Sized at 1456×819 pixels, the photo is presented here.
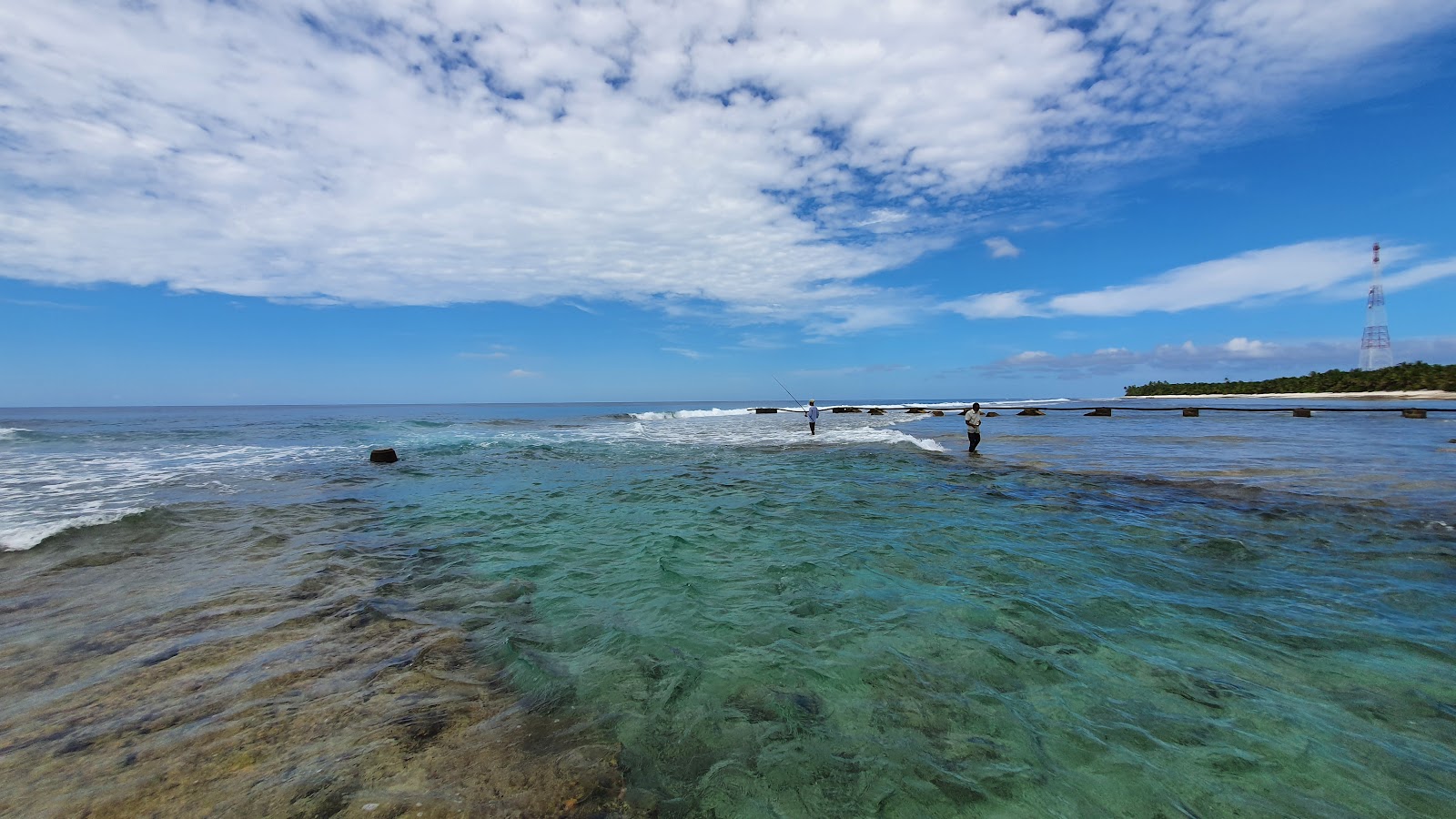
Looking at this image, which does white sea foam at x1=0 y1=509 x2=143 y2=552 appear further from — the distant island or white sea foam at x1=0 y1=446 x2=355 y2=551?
the distant island

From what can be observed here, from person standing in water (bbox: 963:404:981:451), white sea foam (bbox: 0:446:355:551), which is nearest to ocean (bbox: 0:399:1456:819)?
white sea foam (bbox: 0:446:355:551)

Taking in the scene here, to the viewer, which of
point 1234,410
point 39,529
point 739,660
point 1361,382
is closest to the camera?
point 739,660

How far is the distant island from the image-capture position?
2552 inches

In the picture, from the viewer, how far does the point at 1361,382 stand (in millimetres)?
72438

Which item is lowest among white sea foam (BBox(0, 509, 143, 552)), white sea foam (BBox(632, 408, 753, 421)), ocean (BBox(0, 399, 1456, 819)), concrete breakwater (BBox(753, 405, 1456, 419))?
ocean (BBox(0, 399, 1456, 819))

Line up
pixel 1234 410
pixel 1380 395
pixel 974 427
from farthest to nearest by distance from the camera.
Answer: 1. pixel 1380 395
2. pixel 1234 410
3. pixel 974 427

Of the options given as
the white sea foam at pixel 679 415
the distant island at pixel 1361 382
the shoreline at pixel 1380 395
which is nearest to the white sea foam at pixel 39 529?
the white sea foam at pixel 679 415

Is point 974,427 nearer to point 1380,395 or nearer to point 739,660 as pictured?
point 739,660

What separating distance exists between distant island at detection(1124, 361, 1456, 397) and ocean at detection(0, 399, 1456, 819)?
84.6 m

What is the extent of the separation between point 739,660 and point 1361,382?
4154 inches

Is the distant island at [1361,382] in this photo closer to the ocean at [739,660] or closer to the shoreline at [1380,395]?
the shoreline at [1380,395]

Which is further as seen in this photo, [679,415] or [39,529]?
[679,415]

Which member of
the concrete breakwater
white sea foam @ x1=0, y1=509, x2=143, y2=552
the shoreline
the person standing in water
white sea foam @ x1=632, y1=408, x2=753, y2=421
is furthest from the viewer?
white sea foam @ x1=632, y1=408, x2=753, y2=421

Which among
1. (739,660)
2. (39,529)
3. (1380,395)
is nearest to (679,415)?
(39,529)
